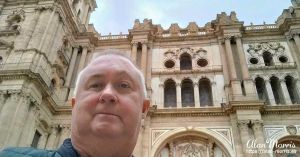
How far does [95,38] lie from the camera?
65.2 feet

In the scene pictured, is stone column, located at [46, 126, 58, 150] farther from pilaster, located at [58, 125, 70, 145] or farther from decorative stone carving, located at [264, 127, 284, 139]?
decorative stone carving, located at [264, 127, 284, 139]

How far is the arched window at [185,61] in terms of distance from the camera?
59.2ft

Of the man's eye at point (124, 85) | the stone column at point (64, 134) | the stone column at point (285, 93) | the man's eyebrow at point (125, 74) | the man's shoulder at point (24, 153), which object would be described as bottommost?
the man's shoulder at point (24, 153)

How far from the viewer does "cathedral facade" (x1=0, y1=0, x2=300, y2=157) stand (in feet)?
43.4

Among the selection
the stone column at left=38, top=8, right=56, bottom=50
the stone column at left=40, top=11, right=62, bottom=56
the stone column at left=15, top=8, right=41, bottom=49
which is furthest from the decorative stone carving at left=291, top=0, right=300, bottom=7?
the stone column at left=15, top=8, right=41, bottom=49

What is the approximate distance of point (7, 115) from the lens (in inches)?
464

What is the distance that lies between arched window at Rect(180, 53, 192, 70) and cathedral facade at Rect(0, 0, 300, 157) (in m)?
0.07

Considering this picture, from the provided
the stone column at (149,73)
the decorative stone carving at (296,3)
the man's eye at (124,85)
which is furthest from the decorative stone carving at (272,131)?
the man's eye at (124,85)

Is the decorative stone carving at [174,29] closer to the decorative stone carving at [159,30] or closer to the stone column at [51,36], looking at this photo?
the decorative stone carving at [159,30]

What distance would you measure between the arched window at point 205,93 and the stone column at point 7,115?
9.87 metres

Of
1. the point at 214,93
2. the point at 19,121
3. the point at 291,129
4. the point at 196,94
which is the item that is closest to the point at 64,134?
the point at 19,121

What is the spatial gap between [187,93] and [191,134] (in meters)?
3.16

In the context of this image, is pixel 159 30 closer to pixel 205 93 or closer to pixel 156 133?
pixel 205 93

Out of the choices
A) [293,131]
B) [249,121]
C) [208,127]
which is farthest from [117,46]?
[293,131]
